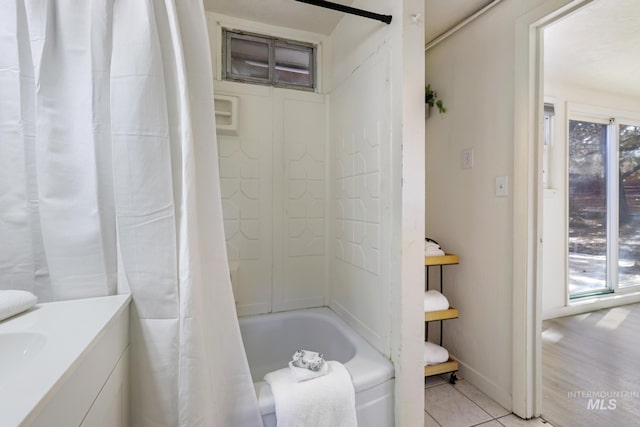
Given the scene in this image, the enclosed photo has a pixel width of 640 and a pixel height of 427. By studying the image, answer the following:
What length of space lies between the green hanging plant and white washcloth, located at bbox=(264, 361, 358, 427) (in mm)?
1903

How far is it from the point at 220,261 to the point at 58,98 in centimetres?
73

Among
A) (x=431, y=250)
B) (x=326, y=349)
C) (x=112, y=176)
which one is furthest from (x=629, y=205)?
(x=112, y=176)

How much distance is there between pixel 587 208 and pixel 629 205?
62 cm

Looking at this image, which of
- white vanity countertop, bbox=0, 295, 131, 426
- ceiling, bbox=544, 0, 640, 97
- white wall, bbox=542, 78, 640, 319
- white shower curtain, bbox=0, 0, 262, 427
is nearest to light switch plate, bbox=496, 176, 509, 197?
ceiling, bbox=544, 0, 640, 97

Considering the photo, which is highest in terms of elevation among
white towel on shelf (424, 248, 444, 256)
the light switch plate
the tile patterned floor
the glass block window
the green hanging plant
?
the glass block window

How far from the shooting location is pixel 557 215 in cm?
294

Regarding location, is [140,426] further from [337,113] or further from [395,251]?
[337,113]

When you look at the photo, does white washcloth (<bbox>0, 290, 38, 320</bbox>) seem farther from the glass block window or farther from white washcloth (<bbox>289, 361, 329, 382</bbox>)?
the glass block window

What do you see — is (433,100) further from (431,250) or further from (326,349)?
(326,349)

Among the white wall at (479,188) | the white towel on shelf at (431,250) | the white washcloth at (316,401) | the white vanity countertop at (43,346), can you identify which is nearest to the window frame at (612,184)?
the white wall at (479,188)

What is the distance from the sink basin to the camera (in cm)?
63

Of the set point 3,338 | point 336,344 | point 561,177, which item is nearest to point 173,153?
point 3,338

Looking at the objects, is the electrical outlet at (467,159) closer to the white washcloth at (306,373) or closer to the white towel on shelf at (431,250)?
the white towel on shelf at (431,250)

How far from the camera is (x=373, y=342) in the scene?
1474 millimetres
